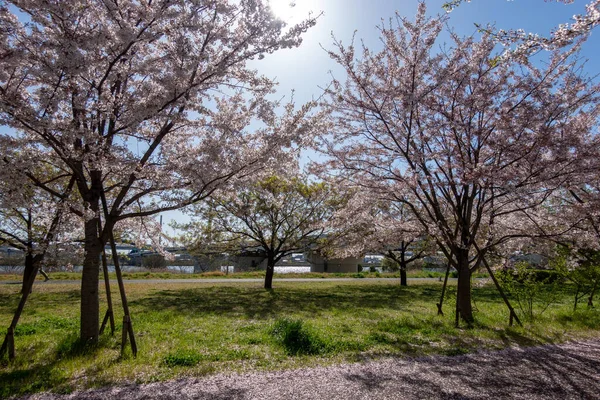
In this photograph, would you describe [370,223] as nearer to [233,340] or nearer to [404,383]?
[233,340]

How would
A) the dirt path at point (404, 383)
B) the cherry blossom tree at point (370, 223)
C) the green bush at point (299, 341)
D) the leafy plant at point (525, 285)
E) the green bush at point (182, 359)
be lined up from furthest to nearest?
the cherry blossom tree at point (370, 223), the leafy plant at point (525, 285), the green bush at point (299, 341), the green bush at point (182, 359), the dirt path at point (404, 383)

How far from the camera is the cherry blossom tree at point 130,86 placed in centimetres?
450

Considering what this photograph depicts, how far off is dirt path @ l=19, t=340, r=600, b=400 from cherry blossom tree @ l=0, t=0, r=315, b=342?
8.47 ft

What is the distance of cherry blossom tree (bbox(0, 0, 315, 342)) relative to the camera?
4.50 m

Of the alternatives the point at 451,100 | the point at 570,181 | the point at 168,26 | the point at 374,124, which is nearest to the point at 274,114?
the point at 168,26

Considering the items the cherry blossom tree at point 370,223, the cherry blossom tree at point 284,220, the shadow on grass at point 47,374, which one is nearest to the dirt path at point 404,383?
the shadow on grass at point 47,374

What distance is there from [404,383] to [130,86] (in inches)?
243

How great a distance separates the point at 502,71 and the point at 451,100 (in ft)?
3.75

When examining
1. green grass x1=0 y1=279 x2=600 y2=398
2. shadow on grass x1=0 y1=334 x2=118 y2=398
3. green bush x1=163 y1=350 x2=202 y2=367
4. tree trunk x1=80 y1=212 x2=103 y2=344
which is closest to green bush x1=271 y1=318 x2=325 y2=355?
green grass x1=0 y1=279 x2=600 y2=398

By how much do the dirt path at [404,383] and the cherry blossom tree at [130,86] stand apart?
2.58 metres

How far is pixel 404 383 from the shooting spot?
13.6 ft

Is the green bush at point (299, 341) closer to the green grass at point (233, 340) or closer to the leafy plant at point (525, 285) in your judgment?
the green grass at point (233, 340)

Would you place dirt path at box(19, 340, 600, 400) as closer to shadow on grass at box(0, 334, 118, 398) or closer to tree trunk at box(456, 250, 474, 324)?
shadow on grass at box(0, 334, 118, 398)

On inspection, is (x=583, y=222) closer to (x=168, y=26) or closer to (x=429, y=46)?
(x=429, y=46)
